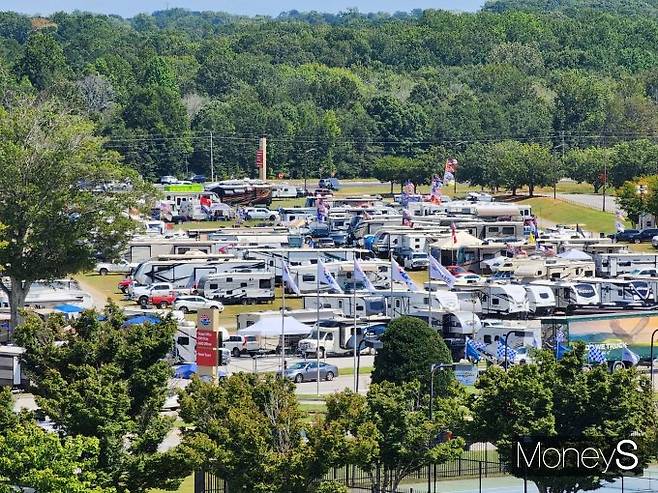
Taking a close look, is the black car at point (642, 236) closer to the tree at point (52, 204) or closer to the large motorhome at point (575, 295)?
the large motorhome at point (575, 295)

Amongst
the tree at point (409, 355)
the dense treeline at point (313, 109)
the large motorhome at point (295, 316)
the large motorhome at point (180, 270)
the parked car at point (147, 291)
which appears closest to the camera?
the tree at point (409, 355)

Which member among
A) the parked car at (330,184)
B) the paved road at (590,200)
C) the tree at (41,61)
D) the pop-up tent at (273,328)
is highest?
the tree at (41,61)

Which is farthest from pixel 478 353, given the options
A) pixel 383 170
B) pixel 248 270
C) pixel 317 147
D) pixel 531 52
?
pixel 531 52

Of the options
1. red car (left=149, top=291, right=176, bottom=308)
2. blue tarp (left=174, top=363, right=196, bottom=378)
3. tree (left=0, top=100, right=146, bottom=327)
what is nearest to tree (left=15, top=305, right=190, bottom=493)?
blue tarp (left=174, top=363, right=196, bottom=378)

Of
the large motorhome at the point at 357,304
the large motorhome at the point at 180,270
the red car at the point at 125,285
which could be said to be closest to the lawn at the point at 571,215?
the large motorhome at the point at 180,270

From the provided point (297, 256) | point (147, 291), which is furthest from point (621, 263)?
point (147, 291)

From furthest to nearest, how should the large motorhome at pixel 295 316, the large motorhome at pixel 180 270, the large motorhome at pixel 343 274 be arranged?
the large motorhome at pixel 180 270
the large motorhome at pixel 343 274
the large motorhome at pixel 295 316

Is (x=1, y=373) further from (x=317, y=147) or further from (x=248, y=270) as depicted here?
(x=317, y=147)
